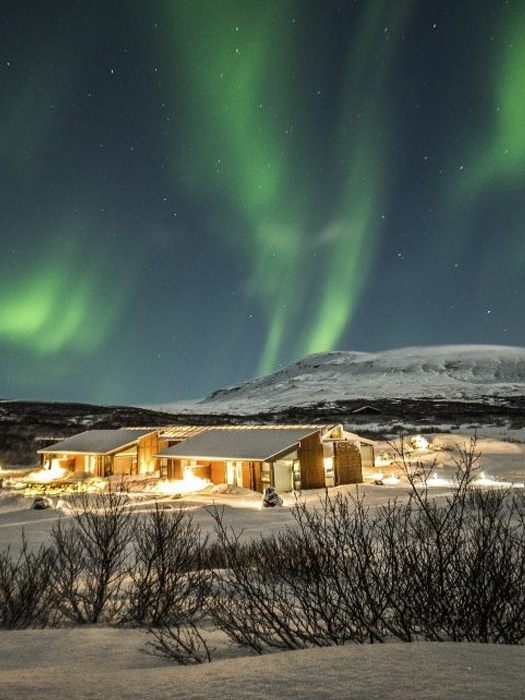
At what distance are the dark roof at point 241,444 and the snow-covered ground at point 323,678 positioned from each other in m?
26.8

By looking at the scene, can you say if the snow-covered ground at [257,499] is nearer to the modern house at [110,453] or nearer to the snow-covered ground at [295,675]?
the snow-covered ground at [295,675]

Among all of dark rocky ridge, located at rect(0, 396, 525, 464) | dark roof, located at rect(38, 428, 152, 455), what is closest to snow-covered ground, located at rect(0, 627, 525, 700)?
dark roof, located at rect(38, 428, 152, 455)

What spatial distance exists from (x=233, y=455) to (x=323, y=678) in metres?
29.3

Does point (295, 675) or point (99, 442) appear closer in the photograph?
point (295, 675)

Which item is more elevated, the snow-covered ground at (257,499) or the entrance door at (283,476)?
the entrance door at (283,476)

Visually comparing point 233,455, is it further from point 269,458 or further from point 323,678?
point 323,678

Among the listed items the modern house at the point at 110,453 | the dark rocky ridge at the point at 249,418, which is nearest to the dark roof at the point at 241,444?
the modern house at the point at 110,453

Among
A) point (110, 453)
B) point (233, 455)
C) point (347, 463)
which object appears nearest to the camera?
point (233, 455)

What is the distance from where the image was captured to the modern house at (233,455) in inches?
1292

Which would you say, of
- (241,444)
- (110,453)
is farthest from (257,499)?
(110,453)

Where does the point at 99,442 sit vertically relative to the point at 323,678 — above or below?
above

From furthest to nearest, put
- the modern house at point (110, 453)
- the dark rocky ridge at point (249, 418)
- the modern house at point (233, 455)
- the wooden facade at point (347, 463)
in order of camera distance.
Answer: the dark rocky ridge at point (249, 418), the modern house at point (110, 453), the wooden facade at point (347, 463), the modern house at point (233, 455)

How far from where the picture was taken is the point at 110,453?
4003 cm

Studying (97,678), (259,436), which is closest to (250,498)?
(259,436)
